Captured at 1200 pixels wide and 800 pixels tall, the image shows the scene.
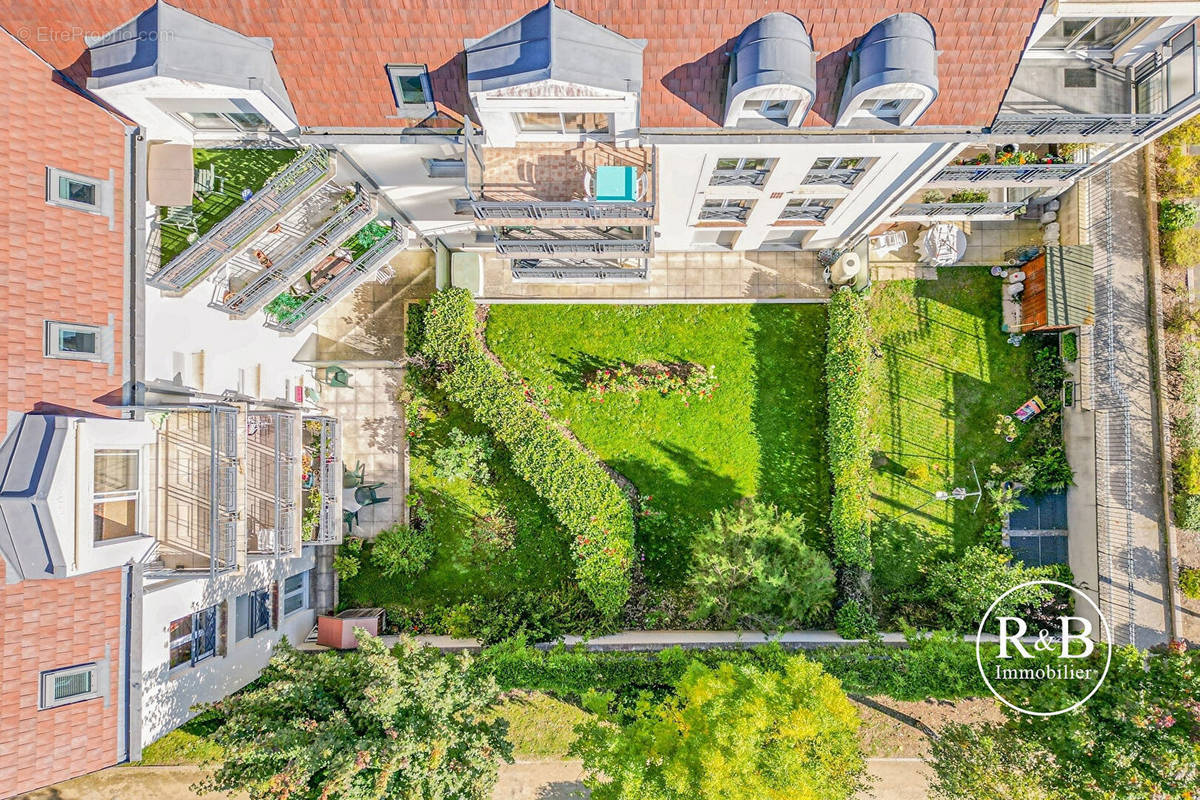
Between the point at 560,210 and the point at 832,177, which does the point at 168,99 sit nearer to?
the point at 560,210


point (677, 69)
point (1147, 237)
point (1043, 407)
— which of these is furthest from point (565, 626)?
point (1147, 237)

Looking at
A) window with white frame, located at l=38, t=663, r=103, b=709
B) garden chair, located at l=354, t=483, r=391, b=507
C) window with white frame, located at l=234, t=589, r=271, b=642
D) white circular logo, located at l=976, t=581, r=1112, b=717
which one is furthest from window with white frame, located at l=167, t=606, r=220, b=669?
white circular logo, located at l=976, t=581, r=1112, b=717

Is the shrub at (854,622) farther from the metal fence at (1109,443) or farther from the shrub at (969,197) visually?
the shrub at (969,197)

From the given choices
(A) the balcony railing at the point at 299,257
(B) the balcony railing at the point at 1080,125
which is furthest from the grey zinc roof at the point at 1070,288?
(A) the balcony railing at the point at 299,257

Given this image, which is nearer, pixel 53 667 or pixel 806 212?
pixel 53 667

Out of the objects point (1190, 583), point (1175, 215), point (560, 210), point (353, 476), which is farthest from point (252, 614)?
point (1175, 215)

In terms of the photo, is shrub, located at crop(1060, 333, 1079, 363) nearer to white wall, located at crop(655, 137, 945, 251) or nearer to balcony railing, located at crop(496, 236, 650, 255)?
white wall, located at crop(655, 137, 945, 251)
